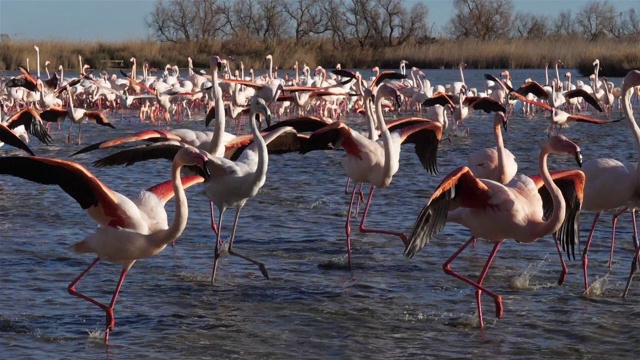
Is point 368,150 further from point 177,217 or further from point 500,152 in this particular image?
point 177,217

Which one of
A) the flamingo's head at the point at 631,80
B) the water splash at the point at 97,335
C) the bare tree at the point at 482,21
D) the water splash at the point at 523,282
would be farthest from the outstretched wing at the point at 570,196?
the bare tree at the point at 482,21

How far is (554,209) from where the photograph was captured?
550 cm

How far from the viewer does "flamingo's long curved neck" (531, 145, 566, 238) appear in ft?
18.0

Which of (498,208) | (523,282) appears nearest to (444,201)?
(498,208)

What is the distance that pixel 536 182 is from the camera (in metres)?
6.11

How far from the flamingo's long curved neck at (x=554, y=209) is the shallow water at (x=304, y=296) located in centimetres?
48

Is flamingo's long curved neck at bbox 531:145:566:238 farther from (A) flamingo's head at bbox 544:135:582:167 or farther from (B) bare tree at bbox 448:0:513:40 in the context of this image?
(B) bare tree at bbox 448:0:513:40

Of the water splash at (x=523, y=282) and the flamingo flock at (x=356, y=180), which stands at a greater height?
the flamingo flock at (x=356, y=180)

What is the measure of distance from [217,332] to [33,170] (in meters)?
1.22

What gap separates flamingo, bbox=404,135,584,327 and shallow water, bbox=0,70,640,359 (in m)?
0.40

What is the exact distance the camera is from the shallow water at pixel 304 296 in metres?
5.15

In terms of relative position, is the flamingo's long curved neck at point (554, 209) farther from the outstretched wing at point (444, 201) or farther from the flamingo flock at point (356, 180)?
the outstretched wing at point (444, 201)

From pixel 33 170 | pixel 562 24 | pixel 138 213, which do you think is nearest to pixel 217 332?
pixel 138 213

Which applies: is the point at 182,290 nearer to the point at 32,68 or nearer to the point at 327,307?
the point at 327,307
